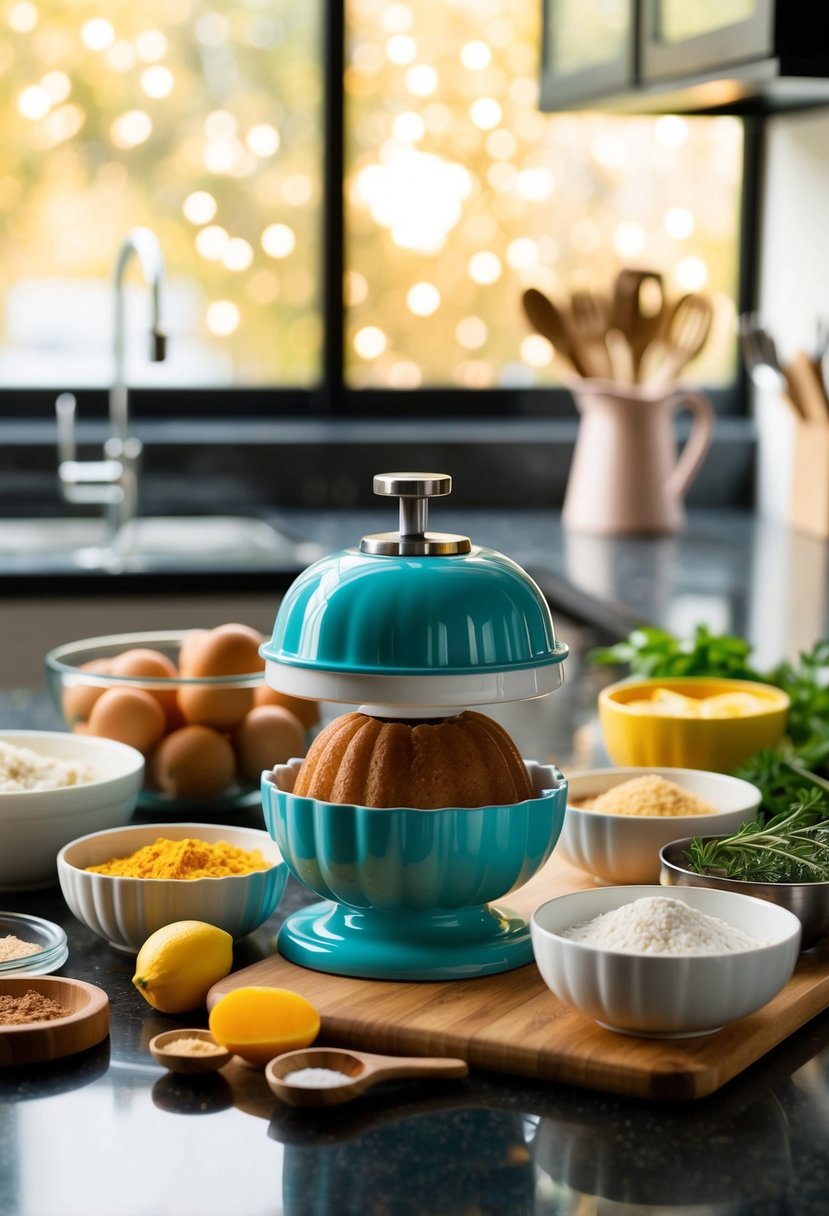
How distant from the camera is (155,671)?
1.33m

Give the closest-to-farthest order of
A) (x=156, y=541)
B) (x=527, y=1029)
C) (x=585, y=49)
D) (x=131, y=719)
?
(x=527, y=1029), (x=131, y=719), (x=585, y=49), (x=156, y=541)

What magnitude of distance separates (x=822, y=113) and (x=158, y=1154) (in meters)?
2.70

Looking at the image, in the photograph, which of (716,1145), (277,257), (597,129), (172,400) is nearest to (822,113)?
(597,129)

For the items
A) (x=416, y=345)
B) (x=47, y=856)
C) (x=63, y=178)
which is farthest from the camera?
(x=416, y=345)

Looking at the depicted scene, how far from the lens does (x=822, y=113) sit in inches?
119

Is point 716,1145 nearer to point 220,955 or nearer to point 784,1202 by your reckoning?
point 784,1202

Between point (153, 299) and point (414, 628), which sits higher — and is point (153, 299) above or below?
above

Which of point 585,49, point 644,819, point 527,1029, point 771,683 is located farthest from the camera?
point 585,49

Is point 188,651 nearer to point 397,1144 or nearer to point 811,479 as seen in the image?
point 397,1144

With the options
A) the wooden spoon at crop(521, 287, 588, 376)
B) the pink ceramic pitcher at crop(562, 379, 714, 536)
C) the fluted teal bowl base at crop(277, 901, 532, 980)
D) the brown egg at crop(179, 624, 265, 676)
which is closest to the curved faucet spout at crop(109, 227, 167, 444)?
the wooden spoon at crop(521, 287, 588, 376)

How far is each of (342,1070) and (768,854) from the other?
32cm

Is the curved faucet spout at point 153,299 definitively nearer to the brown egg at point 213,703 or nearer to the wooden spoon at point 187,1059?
the brown egg at point 213,703

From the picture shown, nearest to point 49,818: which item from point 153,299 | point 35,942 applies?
point 35,942

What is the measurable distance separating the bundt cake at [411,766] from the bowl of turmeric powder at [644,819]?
0.14 metres
